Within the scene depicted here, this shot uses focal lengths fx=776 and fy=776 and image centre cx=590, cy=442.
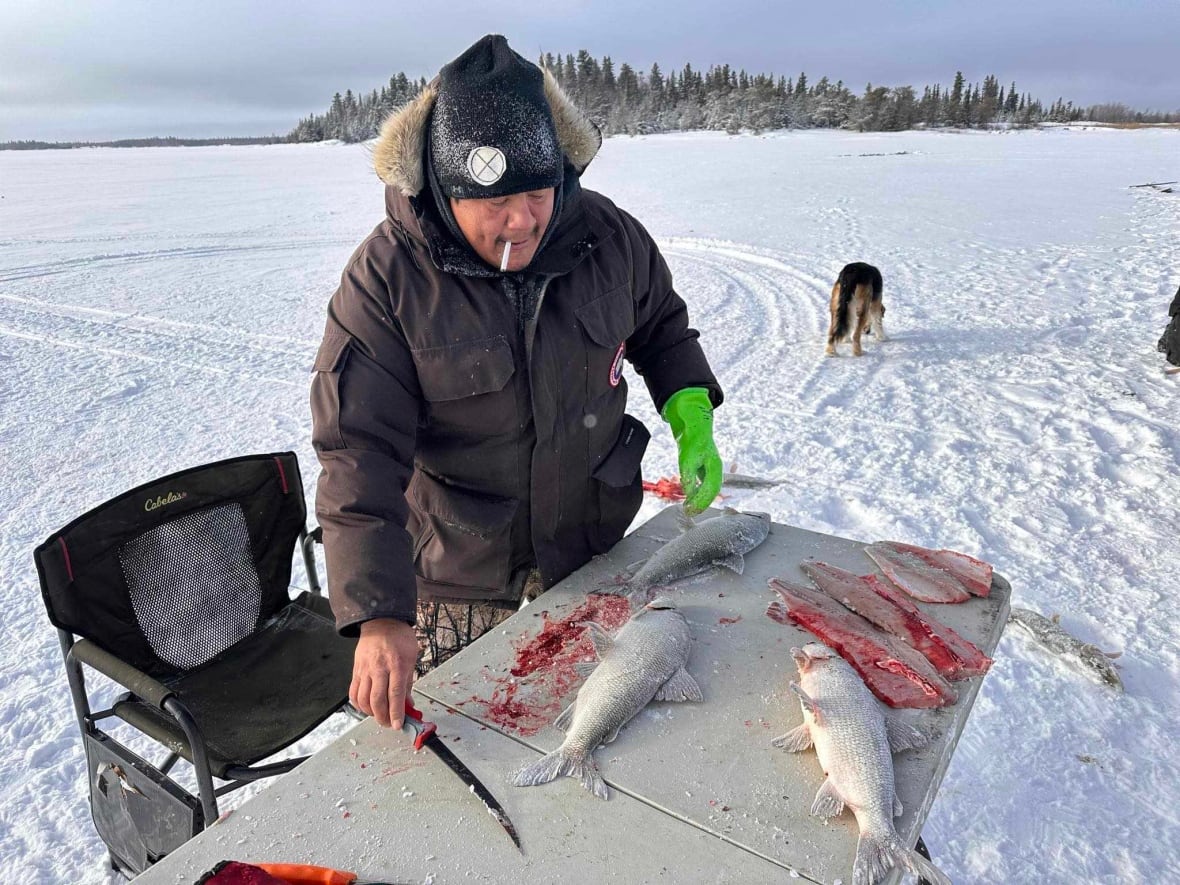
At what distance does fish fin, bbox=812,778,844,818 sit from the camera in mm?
1557

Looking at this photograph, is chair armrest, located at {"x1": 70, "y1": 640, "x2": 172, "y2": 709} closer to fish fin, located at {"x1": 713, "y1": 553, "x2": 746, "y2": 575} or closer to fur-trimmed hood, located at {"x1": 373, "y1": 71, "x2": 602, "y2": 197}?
fur-trimmed hood, located at {"x1": 373, "y1": 71, "x2": 602, "y2": 197}

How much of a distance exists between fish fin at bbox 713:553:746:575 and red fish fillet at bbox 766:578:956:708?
13 cm

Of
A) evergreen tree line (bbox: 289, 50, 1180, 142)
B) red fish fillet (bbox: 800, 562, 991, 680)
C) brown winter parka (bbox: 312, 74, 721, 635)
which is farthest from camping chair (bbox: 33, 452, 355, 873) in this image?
evergreen tree line (bbox: 289, 50, 1180, 142)

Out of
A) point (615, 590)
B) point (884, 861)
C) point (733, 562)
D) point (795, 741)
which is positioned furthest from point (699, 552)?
point (884, 861)

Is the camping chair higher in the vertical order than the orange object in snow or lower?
lower

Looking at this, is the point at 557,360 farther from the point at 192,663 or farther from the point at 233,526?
the point at 192,663

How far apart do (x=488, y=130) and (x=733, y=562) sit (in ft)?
4.90

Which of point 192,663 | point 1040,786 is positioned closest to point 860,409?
point 1040,786

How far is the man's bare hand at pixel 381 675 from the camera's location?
1756 mm

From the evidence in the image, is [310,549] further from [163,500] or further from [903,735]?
[903,735]

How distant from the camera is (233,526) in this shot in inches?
113

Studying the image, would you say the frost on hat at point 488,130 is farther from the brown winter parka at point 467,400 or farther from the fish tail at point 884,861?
the fish tail at point 884,861

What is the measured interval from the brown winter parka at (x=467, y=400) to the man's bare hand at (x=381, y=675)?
5 cm

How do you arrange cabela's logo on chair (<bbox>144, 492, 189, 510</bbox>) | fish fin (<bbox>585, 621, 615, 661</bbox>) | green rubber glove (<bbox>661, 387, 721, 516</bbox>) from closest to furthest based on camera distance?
1. fish fin (<bbox>585, 621, 615, 661</bbox>)
2. cabela's logo on chair (<bbox>144, 492, 189, 510</bbox>)
3. green rubber glove (<bbox>661, 387, 721, 516</bbox>)
